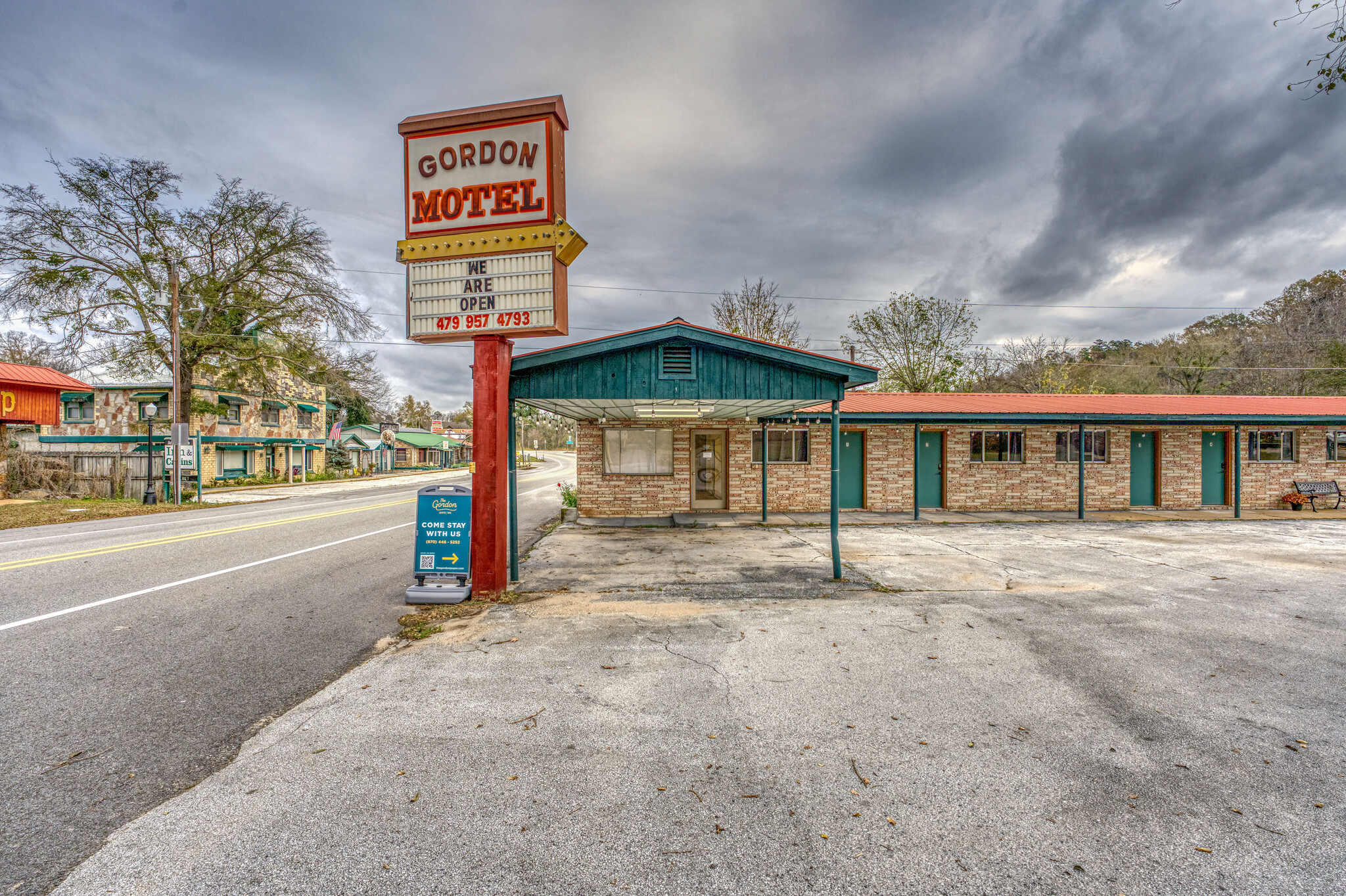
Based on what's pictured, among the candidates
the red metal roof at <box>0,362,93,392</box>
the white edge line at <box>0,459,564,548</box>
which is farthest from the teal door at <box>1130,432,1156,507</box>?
the red metal roof at <box>0,362,93,392</box>

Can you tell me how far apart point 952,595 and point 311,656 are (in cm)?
728

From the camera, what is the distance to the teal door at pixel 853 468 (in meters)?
15.6

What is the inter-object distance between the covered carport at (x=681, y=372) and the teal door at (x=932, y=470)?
899cm

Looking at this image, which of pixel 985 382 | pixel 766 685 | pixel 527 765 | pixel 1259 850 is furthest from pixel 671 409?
pixel 985 382

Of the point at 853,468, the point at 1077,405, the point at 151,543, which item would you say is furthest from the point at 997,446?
the point at 151,543

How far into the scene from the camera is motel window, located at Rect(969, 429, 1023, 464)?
51.4 ft

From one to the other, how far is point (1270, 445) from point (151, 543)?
29439 millimetres

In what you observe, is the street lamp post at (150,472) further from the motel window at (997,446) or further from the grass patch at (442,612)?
the motel window at (997,446)

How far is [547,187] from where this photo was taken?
22.0 feet

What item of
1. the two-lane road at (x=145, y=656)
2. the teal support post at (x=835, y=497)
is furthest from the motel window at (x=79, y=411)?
the teal support post at (x=835, y=497)

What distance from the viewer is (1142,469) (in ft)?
53.0

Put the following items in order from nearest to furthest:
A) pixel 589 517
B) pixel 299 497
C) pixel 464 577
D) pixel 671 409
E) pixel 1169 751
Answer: pixel 1169 751 → pixel 464 577 → pixel 671 409 → pixel 589 517 → pixel 299 497

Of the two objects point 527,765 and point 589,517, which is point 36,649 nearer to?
point 527,765

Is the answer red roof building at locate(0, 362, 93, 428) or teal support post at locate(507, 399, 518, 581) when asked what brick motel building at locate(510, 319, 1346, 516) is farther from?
red roof building at locate(0, 362, 93, 428)
